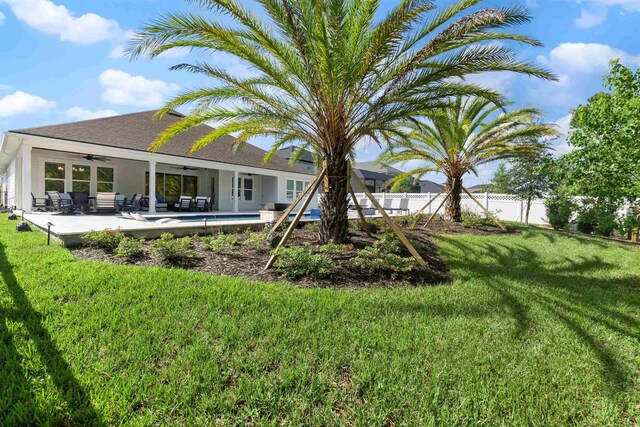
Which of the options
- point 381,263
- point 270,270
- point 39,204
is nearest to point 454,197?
point 381,263

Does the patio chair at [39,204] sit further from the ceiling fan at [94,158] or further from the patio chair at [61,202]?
the ceiling fan at [94,158]

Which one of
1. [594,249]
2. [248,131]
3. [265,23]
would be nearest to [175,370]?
[265,23]

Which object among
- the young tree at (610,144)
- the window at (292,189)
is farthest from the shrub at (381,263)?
the window at (292,189)

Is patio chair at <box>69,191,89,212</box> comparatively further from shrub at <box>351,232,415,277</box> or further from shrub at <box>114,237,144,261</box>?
shrub at <box>351,232,415,277</box>

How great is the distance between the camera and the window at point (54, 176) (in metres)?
15.2

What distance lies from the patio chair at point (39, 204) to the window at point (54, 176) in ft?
3.60

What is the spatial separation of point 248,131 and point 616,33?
1137cm

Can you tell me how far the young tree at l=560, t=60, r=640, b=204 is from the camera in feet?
17.3

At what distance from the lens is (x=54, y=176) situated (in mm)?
15391

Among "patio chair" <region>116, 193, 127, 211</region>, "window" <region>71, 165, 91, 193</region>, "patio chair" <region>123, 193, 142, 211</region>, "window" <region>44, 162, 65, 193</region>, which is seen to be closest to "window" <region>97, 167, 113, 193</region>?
"window" <region>71, 165, 91, 193</region>

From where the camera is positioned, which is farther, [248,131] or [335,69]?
[248,131]

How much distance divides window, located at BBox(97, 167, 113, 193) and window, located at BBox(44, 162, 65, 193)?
1537 millimetres

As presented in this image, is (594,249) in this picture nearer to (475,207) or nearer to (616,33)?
(616,33)

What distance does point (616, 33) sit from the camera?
30.7ft
